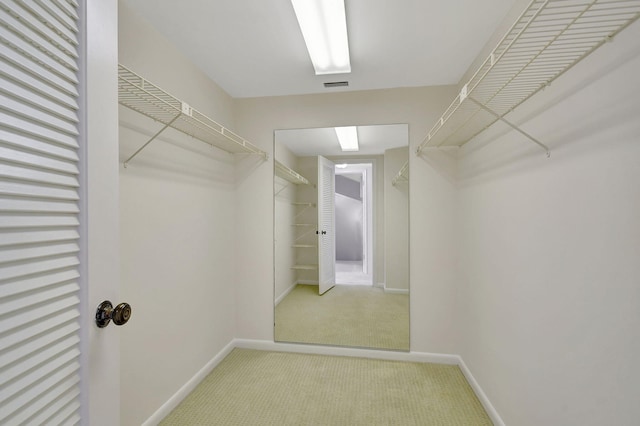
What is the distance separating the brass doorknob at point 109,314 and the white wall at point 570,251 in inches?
56.2

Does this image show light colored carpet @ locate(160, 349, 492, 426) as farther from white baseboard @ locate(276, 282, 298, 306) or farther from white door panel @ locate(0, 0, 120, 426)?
white door panel @ locate(0, 0, 120, 426)

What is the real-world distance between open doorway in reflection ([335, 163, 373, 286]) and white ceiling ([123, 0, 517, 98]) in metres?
0.73

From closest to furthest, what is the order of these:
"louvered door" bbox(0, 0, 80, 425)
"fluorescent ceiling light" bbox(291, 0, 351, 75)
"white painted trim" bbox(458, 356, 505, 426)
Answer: "louvered door" bbox(0, 0, 80, 425), "fluorescent ceiling light" bbox(291, 0, 351, 75), "white painted trim" bbox(458, 356, 505, 426)

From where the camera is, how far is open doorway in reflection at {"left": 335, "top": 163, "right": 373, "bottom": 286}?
257 centimetres

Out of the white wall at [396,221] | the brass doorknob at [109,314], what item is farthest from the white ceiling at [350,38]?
the brass doorknob at [109,314]

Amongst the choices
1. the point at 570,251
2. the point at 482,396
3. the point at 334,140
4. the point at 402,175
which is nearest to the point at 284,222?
the point at 334,140

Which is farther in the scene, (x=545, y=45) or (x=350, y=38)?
(x=350, y=38)

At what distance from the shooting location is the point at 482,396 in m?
1.90

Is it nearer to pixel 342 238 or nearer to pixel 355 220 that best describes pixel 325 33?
pixel 355 220

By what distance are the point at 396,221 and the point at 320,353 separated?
1.31 metres

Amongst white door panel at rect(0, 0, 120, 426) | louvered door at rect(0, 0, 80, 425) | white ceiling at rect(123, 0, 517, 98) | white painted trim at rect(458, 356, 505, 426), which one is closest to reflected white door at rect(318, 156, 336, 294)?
white ceiling at rect(123, 0, 517, 98)

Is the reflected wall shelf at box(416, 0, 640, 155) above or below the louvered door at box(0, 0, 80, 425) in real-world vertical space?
above

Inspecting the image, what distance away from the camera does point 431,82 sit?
7.89 ft

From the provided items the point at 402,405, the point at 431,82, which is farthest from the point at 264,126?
the point at 402,405
